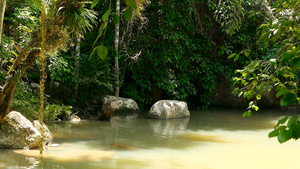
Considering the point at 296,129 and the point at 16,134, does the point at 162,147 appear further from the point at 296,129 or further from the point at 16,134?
the point at 296,129

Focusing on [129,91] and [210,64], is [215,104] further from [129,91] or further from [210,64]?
[129,91]

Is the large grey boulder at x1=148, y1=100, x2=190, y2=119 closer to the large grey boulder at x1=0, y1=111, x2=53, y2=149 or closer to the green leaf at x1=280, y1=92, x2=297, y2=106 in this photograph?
the large grey boulder at x1=0, y1=111, x2=53, y2=149

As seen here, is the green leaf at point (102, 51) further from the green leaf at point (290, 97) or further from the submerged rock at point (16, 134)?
the submerged rock at point (16, 134)

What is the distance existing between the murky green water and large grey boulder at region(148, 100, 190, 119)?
1.42 feet

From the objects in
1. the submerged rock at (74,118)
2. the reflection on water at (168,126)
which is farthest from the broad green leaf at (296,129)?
the submerged rock at (74,118)

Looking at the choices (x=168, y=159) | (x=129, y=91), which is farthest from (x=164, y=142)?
(x=129, y=91)

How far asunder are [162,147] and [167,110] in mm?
3430

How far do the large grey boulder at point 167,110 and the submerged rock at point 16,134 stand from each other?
413 centimetres

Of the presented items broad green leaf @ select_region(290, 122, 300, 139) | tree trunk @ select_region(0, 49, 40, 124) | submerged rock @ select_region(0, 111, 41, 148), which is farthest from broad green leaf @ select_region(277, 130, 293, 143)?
submerged rock @ select_region(0, 111, 41, 148)

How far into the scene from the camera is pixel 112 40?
33.1 feet

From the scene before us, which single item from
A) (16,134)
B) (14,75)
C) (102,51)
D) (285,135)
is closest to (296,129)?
(285,135)

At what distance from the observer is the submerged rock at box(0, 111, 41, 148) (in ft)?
17.2

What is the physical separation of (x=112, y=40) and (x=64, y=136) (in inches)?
168

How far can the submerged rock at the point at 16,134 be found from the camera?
17.2ft
